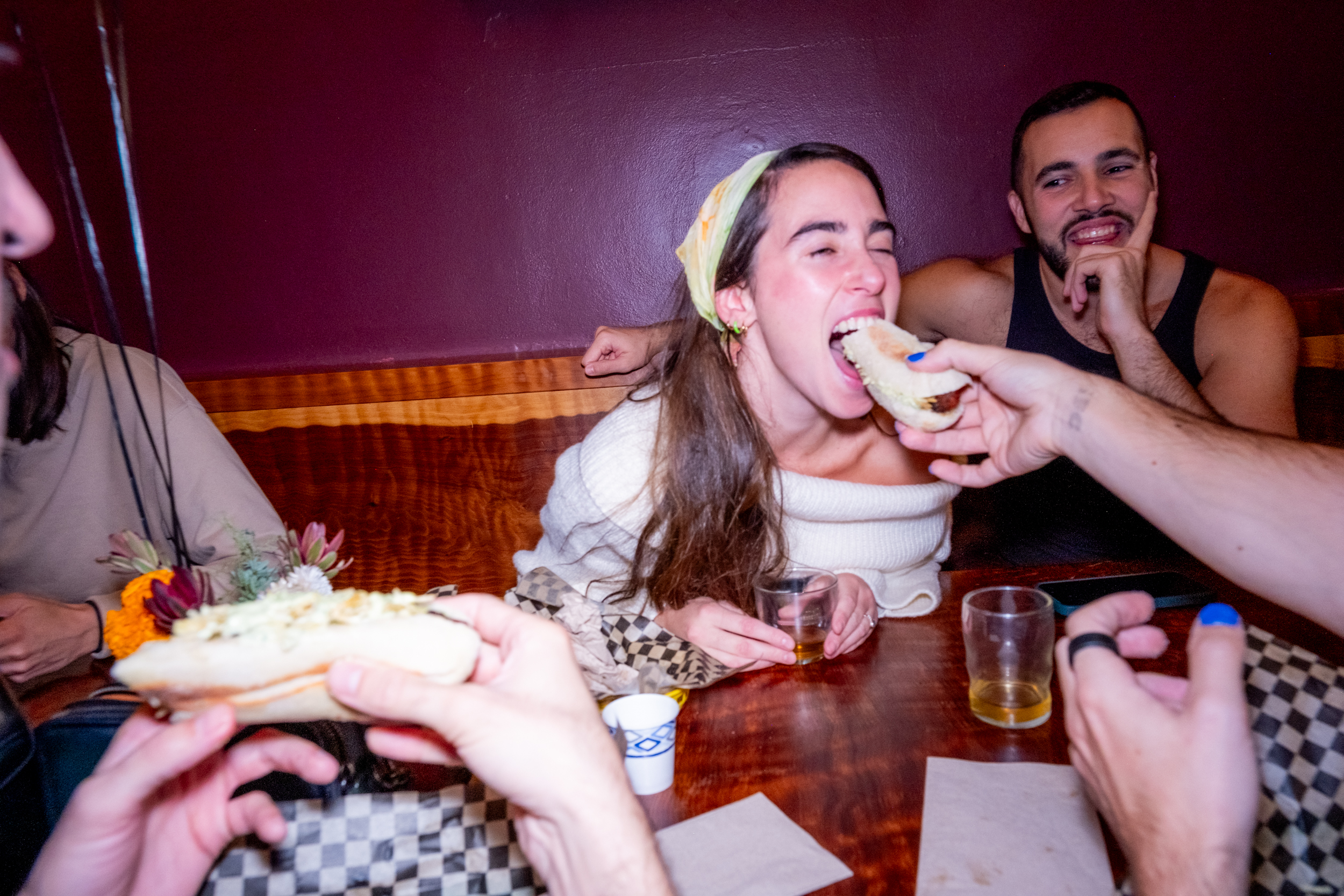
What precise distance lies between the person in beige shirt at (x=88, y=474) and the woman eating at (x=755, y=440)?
0.86 m

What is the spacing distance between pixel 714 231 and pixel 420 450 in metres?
1.56

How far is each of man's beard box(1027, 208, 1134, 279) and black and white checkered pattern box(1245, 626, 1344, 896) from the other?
2.06 m

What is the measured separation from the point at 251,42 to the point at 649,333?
187 cm

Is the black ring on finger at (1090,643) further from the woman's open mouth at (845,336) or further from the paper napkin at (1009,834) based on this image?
the woman's open mouth at (845,336)

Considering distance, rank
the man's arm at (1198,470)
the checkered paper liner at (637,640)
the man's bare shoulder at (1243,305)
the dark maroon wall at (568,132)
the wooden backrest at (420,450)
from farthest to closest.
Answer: the wooden backrest at (420,450) < the dark maroon wall at (568,132) < the man's bare shoulder at (1243,305) < the checkered paper liner at (637,640) < the man's arm at (1198,470)

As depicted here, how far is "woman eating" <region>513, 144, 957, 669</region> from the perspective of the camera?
2123 mm

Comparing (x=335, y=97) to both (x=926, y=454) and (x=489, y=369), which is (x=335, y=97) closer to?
(x=489, y=369)

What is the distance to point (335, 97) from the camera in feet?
10.1

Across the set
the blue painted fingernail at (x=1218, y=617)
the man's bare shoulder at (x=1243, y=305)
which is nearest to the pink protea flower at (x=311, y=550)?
the blue painted fingernail at (x=1218, y=617)

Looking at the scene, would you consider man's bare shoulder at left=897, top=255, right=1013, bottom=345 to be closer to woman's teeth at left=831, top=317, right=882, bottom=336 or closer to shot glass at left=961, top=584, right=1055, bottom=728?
woman's teeth at left=831, top=317, right=882, bottom=336

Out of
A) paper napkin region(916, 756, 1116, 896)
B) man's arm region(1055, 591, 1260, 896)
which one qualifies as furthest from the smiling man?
man's arm region(1055, 591, 1260, 896)

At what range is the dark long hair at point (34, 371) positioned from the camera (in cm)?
205

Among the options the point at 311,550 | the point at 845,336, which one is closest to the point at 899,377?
the point at 845,336

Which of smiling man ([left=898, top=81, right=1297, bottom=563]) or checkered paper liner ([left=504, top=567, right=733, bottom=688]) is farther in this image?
smiling man ([left=898, top=81, right=1297, bottom=563])
